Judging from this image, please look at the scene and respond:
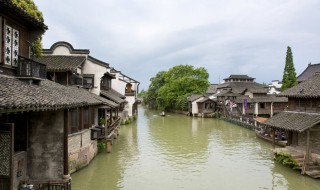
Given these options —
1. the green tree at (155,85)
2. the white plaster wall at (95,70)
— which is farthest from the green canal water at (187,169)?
the green tree at (155,85)

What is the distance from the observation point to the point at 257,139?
32125 mm

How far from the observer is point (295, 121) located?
66.4ft

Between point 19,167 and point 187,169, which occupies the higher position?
point 19,167

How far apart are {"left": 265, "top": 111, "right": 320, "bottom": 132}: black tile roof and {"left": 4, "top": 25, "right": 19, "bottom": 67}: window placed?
17.5 metres

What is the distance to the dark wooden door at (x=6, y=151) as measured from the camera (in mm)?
7516

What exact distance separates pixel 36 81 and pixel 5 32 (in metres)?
2.59

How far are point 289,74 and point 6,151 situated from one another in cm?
4622

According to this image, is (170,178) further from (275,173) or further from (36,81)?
(36,81)

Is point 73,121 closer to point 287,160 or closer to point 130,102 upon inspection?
point 287,160

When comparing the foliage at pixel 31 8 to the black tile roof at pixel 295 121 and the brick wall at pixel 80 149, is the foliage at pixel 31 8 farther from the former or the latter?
the black tile roof at pixel 295 121

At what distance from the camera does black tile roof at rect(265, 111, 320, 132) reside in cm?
1819

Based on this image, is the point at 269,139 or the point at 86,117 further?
the point at 269,139

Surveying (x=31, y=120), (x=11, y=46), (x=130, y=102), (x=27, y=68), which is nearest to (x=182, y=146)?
→ (x=31, y=120)

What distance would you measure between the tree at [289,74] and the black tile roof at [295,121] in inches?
952
